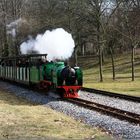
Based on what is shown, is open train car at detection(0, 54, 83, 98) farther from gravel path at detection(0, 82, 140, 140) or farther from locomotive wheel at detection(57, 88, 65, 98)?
gravel path at detection(0, 82, 140, 140)

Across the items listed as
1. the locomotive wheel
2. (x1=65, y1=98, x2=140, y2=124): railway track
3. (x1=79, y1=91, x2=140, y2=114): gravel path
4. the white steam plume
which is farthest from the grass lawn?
Result: the white steam plume

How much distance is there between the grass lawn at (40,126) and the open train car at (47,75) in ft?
14.5

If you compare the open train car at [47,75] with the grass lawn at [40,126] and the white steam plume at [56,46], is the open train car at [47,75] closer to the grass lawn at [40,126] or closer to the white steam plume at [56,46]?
the white steam plume at [56,46]

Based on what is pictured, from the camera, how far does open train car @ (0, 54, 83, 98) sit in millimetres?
23922

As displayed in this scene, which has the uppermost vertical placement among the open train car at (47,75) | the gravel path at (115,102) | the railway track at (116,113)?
the open train car at (47,75)

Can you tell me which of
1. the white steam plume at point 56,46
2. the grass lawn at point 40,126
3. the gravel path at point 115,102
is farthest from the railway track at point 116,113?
the white steam plume at point 56,46

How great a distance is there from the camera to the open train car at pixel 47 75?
23.9 metres

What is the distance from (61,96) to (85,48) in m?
63.5

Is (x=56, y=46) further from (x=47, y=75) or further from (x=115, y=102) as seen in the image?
(x=115, y=102)

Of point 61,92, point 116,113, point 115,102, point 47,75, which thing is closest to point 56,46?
Answer: point 47,75

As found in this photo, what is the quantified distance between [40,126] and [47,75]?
468 inches

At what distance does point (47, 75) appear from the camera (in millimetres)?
26438

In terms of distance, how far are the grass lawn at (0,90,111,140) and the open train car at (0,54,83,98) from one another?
441 cm

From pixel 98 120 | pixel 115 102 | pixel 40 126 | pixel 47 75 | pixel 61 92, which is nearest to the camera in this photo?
pixel 40 126
